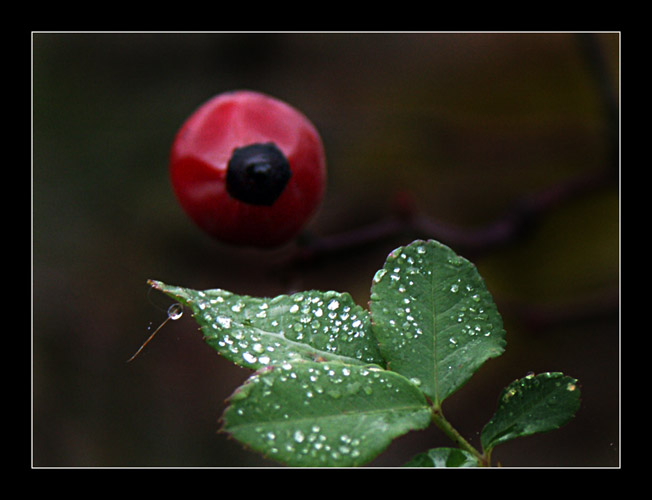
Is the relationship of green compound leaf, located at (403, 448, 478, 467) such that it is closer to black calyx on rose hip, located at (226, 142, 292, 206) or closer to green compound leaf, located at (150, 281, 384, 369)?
green compound leaf, located at (150, 281, 384, 369)

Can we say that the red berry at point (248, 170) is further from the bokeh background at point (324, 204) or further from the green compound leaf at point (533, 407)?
the bokeh background at point (324, 204)

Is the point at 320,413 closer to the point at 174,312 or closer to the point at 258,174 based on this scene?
the point at 174,312

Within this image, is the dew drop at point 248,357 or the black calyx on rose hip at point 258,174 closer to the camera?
the dew drop at point 248,357

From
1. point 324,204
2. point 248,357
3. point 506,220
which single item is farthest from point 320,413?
point 324,204

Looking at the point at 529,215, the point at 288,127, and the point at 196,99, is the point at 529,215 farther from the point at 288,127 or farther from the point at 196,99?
the point at 196,99

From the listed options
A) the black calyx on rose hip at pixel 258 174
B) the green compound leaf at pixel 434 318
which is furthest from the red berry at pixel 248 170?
the green compound leaf at pixel 434 318

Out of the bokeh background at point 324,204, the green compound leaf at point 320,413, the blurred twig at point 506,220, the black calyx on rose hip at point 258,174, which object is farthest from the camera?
the bokeh background at point 324,204
